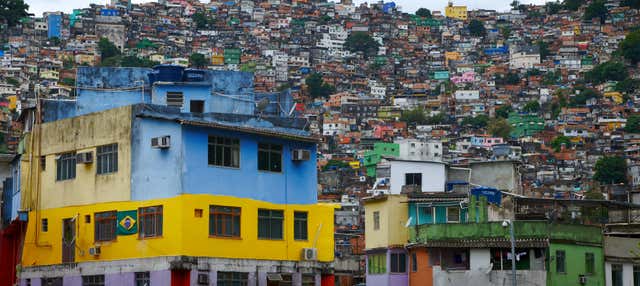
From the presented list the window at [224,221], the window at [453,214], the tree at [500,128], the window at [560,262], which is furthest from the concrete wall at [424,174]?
the tree at [500,128]

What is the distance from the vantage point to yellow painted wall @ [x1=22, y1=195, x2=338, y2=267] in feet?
128

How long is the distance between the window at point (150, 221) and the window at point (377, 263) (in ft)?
55.4

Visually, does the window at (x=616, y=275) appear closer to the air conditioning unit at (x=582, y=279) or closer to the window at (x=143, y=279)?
the air conditioning unit at (x=582, y=279)

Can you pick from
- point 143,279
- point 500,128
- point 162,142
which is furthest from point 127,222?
point 500,128

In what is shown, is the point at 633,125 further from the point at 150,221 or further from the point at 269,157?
the point at 150,221

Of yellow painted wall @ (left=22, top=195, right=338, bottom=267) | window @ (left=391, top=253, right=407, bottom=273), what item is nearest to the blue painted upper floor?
yellow painted wall @ (left=22, top=195, right=338, bottom=267)

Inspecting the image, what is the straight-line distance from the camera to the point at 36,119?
43906 millimetres

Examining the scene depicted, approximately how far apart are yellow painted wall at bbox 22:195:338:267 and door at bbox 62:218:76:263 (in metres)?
0.15

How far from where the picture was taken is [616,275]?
48719mm

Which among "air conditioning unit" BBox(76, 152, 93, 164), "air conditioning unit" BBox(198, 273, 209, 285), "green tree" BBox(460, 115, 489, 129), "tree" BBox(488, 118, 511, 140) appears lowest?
"air conditioning unit" BBox(198, 273, 209, 285)

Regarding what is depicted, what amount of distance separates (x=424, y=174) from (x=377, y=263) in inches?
195

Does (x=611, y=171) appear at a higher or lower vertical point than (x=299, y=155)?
higher

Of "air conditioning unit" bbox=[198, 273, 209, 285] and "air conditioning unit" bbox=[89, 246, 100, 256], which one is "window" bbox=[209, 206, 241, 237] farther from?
"air conditioning unit" bbox=[89, 246, 100, 256]

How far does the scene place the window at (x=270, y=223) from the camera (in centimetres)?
4112
